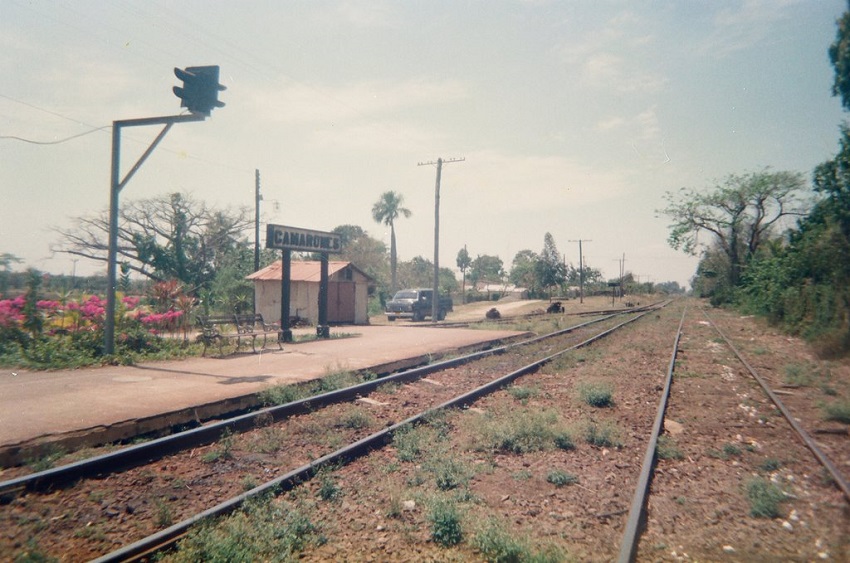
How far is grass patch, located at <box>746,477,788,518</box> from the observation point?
4.35 meters

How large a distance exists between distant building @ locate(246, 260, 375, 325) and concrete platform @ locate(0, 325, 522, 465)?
514 inches

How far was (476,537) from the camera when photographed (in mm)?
3773

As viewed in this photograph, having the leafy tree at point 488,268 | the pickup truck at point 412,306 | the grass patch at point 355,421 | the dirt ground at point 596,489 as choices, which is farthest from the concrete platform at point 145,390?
the leafy tree at point 488,268

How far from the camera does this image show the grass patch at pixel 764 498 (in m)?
4.35

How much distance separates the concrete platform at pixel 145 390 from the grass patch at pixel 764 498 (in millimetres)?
6709

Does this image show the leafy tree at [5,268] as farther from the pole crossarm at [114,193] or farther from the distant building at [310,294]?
the distant building at [310,294]

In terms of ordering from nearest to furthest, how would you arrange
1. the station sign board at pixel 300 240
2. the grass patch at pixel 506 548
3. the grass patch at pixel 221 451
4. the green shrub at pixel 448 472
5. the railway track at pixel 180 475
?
the grass patch at pixel 506 548 → the railway track at pixel 180 475 → the green shrub at pixel 448 472 → the grass patch at pixel 221 451 → the station sign board at pixel 300 240

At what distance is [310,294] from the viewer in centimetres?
2792

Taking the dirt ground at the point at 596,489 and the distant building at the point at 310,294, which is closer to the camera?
the dirt ground at the point at 596,489

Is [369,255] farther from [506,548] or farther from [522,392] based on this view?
[506,548]

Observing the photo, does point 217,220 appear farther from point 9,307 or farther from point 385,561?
point 385,561

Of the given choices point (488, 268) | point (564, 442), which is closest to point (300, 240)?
point (564, 442)

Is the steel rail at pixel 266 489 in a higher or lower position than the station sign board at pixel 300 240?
lower

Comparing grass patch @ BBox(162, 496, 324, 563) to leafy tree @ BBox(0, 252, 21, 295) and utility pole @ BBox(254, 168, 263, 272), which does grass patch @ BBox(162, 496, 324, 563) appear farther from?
utility pole @ BBox(254, 168, 263, 272)
